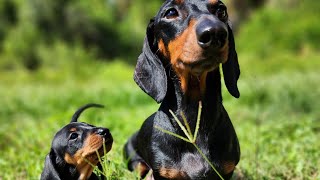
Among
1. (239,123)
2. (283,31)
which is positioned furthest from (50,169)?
(283,31)

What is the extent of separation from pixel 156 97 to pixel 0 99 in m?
7.94

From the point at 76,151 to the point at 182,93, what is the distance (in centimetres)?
81

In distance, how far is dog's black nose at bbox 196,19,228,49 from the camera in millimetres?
2617

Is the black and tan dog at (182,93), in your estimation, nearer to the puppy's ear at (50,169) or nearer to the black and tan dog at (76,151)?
the black and tan dog at (76,151)

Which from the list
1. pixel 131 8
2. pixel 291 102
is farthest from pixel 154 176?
pixel 131 8

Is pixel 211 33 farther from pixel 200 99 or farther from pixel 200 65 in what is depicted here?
pixel 200 99

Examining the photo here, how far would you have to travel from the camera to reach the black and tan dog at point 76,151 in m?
3.24

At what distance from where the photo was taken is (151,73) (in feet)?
10.9

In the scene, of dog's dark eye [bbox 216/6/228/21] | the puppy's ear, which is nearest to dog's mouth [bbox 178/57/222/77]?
dog's dark eye [bbox 216/6/228/21]

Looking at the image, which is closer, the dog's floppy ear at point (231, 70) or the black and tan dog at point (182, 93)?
the black and tan dog at point (182, 93)

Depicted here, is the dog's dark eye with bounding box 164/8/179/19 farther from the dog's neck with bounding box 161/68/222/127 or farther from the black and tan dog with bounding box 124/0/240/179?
the dog's neck with bounding box 161/68/222/127

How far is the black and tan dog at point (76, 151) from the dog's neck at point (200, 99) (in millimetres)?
512

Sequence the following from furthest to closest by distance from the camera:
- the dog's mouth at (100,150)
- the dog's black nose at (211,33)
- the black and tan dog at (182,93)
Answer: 1. the dog's mouth at (100,150)
2. the black and tan dog at (182,93)
3. the dog's black nose at (211,33)

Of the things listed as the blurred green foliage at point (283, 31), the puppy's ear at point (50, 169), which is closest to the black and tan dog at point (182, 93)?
the puppy's ear at point (50, 169)
